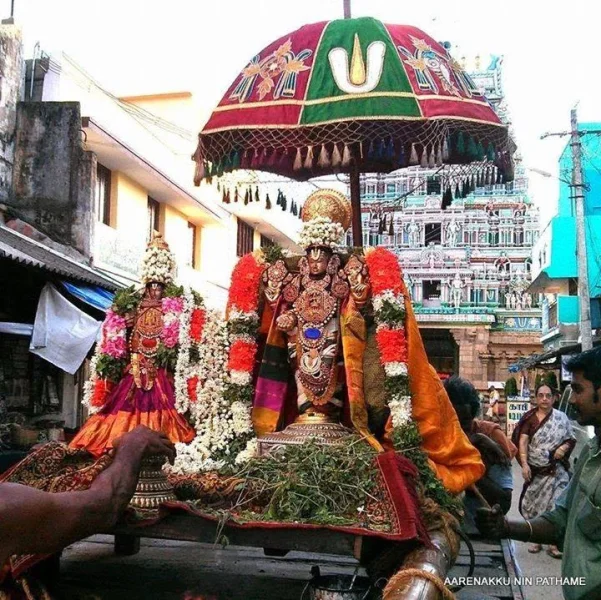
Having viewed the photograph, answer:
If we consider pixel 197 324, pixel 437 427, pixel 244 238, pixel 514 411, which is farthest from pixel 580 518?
pixel 244 238

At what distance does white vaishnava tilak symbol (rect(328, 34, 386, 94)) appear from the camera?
217 inches

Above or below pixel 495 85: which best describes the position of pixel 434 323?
below

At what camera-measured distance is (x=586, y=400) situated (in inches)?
123

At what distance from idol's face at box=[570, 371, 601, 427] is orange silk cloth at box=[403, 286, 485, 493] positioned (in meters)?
2.16

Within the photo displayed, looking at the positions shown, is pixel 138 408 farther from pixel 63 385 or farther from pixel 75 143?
pixel 75 143

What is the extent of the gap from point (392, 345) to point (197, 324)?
5.85ft

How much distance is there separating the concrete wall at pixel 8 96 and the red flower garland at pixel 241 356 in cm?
873

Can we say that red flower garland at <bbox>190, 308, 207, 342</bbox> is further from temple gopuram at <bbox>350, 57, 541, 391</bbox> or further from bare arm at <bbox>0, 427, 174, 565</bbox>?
temple gopuram at <bbox>350, 57, 541, 391</bbox>

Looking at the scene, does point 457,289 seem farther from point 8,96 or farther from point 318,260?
point 318,260

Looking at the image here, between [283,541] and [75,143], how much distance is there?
11282mm

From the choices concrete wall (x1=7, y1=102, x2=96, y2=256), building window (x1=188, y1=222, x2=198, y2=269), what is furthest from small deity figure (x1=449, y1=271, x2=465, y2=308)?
concrete wall (x1=7, y1=102, x2=96, y2=256)

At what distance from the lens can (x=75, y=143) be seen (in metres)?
13.5

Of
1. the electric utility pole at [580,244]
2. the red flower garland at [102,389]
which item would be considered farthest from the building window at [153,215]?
the red flower garland at [102,389]

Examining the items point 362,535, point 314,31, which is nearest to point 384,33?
point 314,31
